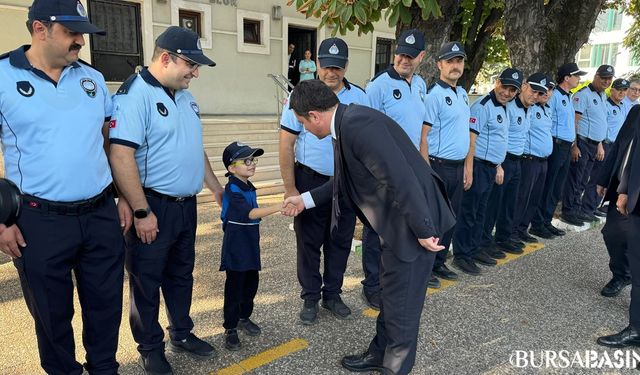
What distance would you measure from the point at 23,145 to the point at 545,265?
4.88 m

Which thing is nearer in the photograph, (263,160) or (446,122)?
(446,122)

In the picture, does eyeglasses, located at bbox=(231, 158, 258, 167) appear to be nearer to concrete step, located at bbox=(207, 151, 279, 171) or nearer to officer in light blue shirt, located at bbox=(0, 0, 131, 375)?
officer in light blue shirt, located at bbox=(0, 0, 131, 375)

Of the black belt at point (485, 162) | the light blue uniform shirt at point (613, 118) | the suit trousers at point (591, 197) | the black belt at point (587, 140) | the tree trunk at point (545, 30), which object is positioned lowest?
the suit trousers at point (591, 197)

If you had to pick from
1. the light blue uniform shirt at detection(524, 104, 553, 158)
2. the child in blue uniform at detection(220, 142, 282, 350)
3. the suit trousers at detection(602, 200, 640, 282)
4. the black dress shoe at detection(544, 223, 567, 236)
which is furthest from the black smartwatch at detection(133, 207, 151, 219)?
the black dress shoe at detection(544, 223, 567, 236)

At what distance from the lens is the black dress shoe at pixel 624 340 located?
132 inches

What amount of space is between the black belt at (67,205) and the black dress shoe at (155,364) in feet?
3.34

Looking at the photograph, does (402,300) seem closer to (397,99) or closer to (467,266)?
(397,99)

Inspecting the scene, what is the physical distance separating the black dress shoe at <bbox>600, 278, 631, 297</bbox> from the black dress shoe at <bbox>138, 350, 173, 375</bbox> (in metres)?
3.87

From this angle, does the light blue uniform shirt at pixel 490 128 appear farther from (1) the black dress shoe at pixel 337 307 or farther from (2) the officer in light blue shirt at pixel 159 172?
(2) the officer in light blue shirt at pixel 159 172

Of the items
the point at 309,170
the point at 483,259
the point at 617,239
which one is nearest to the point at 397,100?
the point at 309,170

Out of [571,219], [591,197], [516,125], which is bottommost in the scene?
[571,219]

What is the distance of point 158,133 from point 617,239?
402 cm

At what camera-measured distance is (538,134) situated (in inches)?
210

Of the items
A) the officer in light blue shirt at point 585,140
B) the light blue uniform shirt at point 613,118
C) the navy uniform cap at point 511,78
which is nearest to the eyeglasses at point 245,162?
the navy uniform cap at point 511,78
